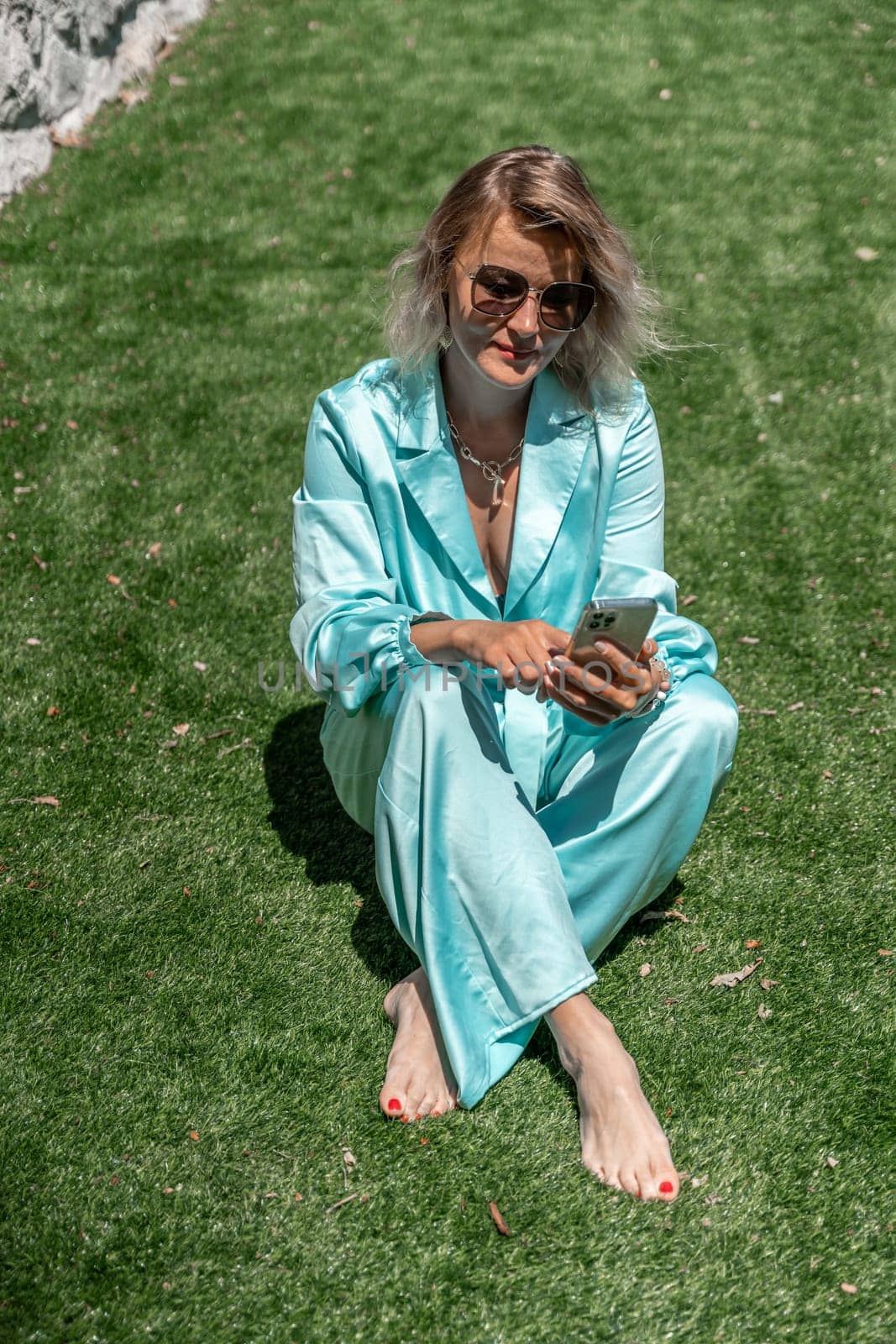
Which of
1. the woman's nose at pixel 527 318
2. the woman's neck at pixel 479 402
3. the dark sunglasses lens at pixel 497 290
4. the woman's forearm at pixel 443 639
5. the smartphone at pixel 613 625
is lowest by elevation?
the woman's forearm at pixel 443 639

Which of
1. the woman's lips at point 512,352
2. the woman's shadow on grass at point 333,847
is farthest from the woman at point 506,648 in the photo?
the woman's shadow on grass at point 333,847

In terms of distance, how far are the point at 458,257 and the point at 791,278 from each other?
4.03m

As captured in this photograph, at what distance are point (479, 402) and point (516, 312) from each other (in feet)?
1.25

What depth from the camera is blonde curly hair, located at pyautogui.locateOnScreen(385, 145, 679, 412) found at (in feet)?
9.39

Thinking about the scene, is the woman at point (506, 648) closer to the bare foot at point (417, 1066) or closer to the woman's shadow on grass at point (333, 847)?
the bare foot at point (417, 1066)

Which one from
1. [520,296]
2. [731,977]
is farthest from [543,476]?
[731,977]

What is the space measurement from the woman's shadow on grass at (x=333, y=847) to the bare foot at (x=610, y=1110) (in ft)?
0.68

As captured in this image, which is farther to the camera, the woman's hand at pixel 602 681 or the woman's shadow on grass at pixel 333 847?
the woman's shadow on grass at pixel 333 847

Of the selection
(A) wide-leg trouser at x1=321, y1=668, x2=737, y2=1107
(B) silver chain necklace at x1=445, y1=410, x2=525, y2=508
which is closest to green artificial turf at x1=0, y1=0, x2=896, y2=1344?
(A) wide-leg trouser at x1=321, y1=668, x2=737, y2=1107

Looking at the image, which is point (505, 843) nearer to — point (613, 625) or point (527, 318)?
point (613, 625)

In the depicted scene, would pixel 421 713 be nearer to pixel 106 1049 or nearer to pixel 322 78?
pixel 106 1049

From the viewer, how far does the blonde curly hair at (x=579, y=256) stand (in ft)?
9.39

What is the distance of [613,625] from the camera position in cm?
254

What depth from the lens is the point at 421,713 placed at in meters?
2.71
